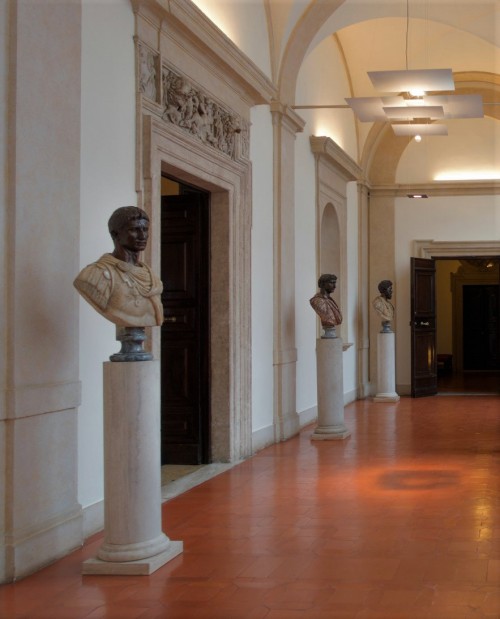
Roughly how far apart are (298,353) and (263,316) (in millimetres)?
2003

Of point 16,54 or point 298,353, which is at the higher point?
point 16,54

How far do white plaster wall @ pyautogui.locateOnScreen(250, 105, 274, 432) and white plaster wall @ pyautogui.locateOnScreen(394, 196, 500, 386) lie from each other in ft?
24.3

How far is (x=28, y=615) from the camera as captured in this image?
434 centimetres

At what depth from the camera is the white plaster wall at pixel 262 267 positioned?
33.2 feet

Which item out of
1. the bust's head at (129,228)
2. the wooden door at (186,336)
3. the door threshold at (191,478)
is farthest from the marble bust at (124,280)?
the wooden door at (186,336)

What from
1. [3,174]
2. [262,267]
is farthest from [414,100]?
[3,174]

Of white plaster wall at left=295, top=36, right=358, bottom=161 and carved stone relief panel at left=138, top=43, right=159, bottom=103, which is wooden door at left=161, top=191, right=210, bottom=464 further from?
white plaster wall at left=295, top=36, right=358, bottom=161

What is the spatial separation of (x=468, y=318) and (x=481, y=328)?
0.49m

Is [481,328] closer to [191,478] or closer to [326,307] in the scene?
[326,307]

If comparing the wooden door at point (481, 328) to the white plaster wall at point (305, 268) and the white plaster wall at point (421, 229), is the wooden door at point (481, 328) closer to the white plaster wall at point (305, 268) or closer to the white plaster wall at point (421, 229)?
the white plaster wall at point (421, 229)

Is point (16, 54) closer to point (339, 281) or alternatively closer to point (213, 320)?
point (213, 320)

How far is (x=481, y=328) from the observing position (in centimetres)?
2709

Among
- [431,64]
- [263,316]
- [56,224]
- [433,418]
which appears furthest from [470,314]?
[56,224]

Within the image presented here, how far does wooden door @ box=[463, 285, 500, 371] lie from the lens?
87.9ft
